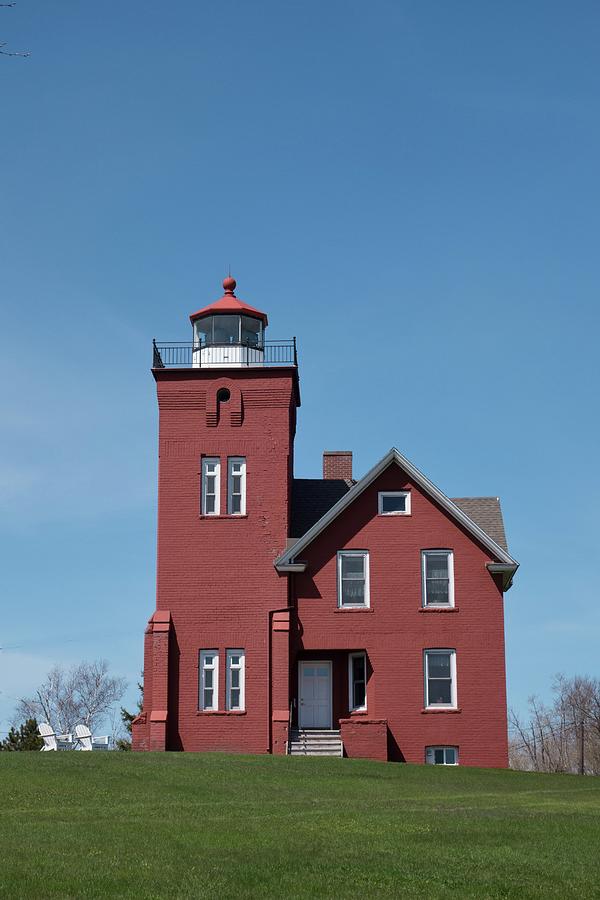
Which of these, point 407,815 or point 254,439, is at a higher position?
point 254,439

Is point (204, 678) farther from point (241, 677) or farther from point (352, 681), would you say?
point (352, 681)

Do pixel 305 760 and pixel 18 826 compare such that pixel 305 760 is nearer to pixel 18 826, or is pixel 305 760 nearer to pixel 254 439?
pixel 254 439

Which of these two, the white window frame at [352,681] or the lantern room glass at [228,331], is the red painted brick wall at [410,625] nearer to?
the white window frame at [352,681]

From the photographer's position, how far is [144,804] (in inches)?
854

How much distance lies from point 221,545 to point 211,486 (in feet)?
6.09

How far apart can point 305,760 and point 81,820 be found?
12.0m

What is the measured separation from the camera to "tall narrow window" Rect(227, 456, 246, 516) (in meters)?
37.8

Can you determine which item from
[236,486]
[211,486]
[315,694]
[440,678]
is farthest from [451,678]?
[211,486]

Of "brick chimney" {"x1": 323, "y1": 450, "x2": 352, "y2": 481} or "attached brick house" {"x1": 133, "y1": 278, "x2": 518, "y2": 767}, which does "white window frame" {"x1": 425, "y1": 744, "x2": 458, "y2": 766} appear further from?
"brick chimney" {"x1": 323, "y1": 450, "x2": 352, "y2": 481}

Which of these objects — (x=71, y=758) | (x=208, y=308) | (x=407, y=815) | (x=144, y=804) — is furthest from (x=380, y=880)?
(x=208, y=308)

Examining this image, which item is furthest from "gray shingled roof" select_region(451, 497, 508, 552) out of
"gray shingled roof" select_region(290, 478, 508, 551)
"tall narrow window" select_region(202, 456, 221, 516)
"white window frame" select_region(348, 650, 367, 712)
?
"tall narrow window" select_region(202, 456, 221, 516)

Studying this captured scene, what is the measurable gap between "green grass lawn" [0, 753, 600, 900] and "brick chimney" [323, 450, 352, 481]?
15577 millimetres

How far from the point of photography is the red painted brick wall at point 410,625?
3644cm

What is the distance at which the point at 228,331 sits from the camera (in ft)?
130
